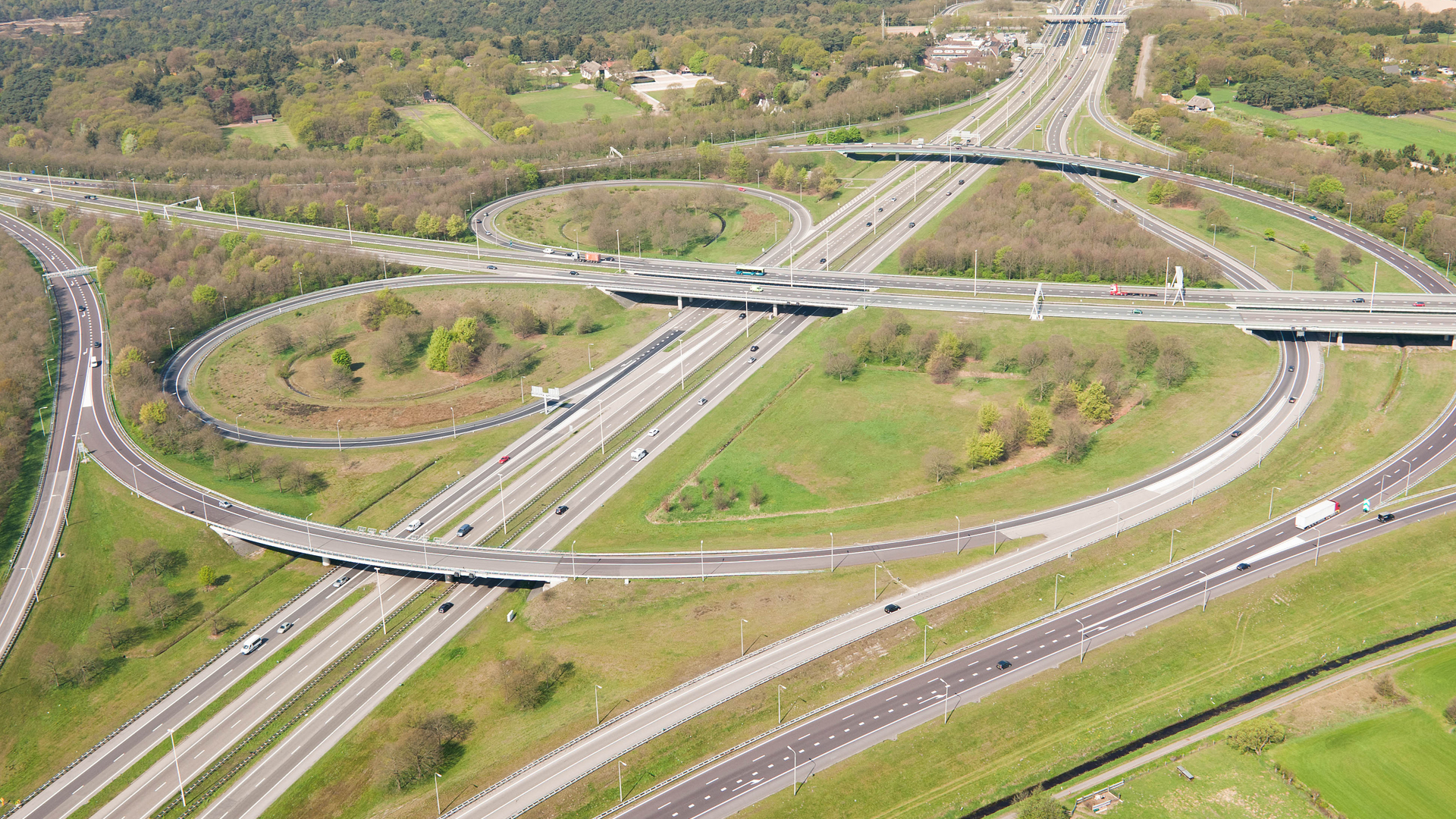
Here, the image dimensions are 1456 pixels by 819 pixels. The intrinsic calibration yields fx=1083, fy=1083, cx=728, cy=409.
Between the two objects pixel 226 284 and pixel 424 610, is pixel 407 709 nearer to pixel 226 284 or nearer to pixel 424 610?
pixel 424 610

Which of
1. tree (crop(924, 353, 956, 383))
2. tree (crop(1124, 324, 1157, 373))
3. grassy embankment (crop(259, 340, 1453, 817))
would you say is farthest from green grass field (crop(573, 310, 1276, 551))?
grassy embankment (crop(259, 340, 1453, 817))

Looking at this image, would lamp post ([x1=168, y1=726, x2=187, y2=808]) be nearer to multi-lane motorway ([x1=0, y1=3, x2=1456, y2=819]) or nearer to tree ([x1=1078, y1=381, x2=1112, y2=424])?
multi-lane motorway ([x1=0, y1=3, x2=1456, y2=819])

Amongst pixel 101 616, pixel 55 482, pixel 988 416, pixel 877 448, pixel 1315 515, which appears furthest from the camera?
pixel 55 482

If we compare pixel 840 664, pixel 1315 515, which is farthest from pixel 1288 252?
pixel 840 664

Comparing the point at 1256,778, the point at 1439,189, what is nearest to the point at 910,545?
the point at 1256,778

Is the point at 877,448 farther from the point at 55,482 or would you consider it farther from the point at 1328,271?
the point at 55,482

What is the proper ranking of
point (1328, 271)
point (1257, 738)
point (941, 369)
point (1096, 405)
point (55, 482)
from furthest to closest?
point (1328, 271) < point (941, 369) < point (55, 482) < point (1096, 405) < point (1257, 738)
